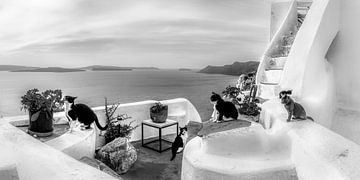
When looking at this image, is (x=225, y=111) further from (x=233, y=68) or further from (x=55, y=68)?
(x=233, y=68)

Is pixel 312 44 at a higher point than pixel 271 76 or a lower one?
higher

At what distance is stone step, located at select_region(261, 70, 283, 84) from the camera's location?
198 inches

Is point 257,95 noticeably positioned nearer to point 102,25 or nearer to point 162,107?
point 162,107

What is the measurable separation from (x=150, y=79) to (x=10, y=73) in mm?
3801

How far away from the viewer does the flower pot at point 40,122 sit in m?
2.94

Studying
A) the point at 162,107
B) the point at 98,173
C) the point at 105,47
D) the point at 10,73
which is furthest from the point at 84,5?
the point at 98,173

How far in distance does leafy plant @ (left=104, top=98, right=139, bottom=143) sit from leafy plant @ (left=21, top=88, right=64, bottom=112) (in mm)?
1321

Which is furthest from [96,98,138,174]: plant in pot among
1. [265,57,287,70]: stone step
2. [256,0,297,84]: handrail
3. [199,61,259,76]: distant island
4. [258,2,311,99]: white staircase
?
[199,61,259,76]: distant island

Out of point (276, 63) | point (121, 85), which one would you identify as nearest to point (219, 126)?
point (276, 63)

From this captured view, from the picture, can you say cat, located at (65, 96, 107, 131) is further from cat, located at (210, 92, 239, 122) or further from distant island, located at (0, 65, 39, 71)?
distant island, located at (0, 65, 39, 71)

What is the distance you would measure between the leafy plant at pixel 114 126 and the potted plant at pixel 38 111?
1400 millimetres

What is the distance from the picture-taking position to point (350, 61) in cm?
336

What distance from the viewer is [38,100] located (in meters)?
3.00

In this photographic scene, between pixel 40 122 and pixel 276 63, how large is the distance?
4.11 meters
